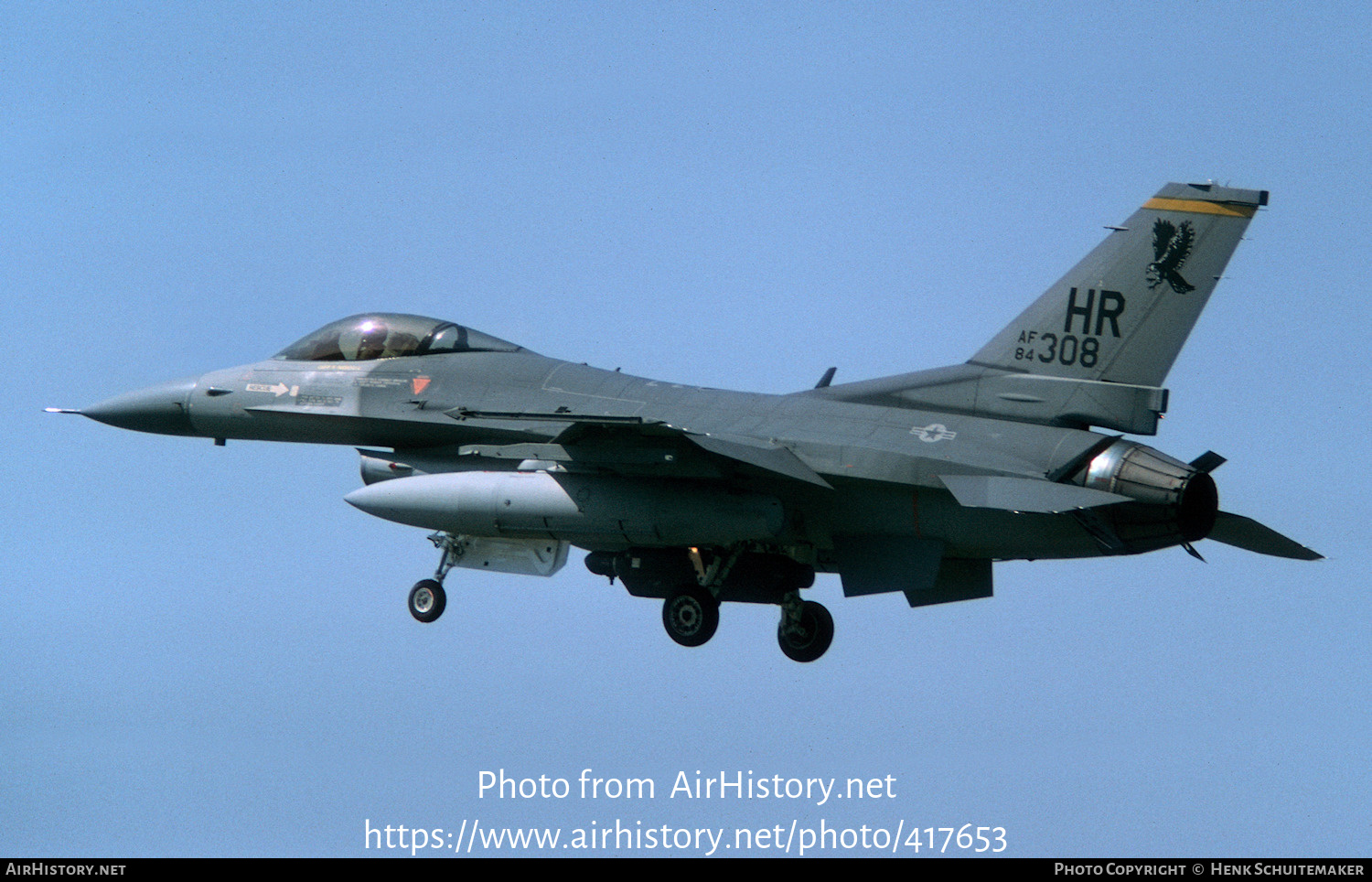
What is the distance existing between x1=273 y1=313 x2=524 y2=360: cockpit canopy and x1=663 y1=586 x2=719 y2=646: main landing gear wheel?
11.0ft

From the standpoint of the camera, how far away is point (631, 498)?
16.5 meters

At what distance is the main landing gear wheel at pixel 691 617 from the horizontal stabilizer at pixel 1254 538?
4.58 meters

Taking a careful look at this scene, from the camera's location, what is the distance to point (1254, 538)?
16.0 meters

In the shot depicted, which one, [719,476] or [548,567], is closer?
[719,476]

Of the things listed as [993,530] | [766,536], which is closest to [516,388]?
[766,536]

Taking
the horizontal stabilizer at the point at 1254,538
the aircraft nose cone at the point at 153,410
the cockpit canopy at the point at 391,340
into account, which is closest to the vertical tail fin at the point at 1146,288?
the horizontal stabilizer at the point at 1254,538

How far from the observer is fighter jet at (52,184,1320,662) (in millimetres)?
15648

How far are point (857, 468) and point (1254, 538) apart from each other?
3.45m

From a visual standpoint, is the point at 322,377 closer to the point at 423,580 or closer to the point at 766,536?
the point at 423,580

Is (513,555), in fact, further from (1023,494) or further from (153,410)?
(1023,494)

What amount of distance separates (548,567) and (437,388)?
7.09ft

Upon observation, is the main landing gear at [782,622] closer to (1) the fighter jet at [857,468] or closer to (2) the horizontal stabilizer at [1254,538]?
(1) the fighter jet at [857,468]

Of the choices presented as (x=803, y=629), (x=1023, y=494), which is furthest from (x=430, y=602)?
(x=1023, y=494)

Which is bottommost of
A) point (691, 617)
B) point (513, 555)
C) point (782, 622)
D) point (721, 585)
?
point (691, 617)
